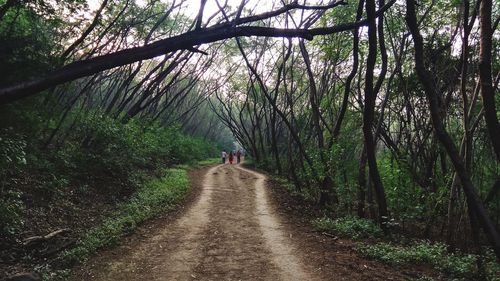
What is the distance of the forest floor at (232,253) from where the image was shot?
673 cm

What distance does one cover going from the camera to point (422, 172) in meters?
15.4

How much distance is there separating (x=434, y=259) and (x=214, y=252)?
4.31m

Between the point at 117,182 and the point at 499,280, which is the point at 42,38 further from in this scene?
the point at 499,280

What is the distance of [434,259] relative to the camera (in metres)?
7.52

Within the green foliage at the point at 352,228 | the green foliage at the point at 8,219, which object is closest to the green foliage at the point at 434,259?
the green foliage at the point at 352,228

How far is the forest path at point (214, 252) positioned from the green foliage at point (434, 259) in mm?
1662

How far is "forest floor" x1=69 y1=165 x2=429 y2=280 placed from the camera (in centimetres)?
673

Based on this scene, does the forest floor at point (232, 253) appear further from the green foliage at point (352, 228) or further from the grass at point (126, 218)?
the green foliage at point (352, 228)

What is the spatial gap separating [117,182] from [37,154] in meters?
3.17

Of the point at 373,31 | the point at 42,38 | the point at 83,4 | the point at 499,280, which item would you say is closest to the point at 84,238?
the point at 42,38

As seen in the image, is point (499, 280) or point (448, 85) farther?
point (448, 85)

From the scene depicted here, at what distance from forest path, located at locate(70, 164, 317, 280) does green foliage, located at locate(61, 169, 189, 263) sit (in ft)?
1.96

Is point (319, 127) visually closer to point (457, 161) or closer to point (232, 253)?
point (232, 253)

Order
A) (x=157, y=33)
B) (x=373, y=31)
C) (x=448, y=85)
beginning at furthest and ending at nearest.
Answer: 1. (x=157, y=33)
2. (x=448, y=85)
3. (x=373, y=31)
